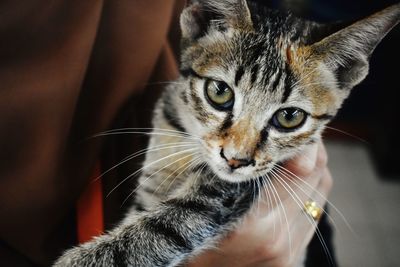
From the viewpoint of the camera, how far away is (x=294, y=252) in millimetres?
730

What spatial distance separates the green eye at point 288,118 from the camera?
641 mm

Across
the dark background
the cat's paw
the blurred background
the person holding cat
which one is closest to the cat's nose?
the person holding cat

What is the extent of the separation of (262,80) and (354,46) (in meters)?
0.13

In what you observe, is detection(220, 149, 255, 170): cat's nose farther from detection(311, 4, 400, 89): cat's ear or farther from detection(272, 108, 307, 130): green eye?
detection(311, 4, 400, 89): cat's ear

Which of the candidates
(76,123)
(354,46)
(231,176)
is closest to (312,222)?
(231,176)

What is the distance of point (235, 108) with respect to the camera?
0.63 meters

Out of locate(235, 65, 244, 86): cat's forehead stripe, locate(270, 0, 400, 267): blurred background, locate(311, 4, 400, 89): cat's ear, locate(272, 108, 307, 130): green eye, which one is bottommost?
locate(270, 0, 400, 267): blurred background

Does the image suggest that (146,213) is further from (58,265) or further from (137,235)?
(58,265)

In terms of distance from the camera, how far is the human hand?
0.69m

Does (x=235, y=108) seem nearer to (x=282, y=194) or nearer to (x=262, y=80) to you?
(x=262, y=80)

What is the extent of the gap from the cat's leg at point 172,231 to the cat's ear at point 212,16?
0.76 ft

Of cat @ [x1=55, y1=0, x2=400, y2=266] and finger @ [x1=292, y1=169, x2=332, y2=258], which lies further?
finger @ [x1=292, y1=169, x2=332, y2=258]

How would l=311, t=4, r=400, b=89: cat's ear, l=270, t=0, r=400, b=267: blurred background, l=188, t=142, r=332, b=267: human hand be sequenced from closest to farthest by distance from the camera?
l=311, t=4, r=400, b=89: cat's ear → l=188, t=142, r=332, b=267: human hand → l=270, t=0, r=400, b=267: blurred background

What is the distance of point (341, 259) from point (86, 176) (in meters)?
0.54
